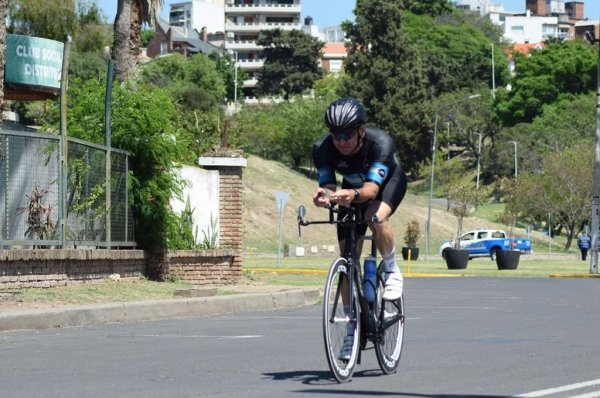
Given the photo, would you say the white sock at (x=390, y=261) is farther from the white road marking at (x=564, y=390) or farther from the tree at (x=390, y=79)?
the tree at (x=390, y=79)

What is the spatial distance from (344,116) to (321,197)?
1.88 feet

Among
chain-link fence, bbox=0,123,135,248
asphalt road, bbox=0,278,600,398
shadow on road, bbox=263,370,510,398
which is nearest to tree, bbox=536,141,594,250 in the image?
chain-link fence, bbox=0,123,135,248

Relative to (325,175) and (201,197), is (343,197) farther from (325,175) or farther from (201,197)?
(201,197)

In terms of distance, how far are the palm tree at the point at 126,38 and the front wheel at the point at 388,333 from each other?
20.7 meters

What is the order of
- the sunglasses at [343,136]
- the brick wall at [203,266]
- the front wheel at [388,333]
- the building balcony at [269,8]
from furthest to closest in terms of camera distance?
1. the building balcony at [269,8]
2. the brick wall at [203,266]
3. the front wheel at [388,333]
4. the sunglasses at [343,136]

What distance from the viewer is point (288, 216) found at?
261 feet

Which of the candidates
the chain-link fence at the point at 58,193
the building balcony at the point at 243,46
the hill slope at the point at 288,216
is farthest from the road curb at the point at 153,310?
the building balcony at the point at 243,46

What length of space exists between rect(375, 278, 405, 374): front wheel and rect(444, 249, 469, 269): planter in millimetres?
38917

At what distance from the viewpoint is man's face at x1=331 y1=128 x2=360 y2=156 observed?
957 cm

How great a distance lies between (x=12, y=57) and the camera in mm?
29891

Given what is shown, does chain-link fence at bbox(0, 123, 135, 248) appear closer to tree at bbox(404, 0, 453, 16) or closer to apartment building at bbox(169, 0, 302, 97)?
tree at bbox(404, 0, 453, 16)

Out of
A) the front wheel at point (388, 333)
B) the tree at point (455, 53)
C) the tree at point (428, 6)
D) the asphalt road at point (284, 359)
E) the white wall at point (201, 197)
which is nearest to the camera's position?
the asphalt road at point (284, 359)

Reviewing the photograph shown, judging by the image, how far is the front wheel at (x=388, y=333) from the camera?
995 cm

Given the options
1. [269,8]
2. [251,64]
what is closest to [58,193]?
[251,64]
